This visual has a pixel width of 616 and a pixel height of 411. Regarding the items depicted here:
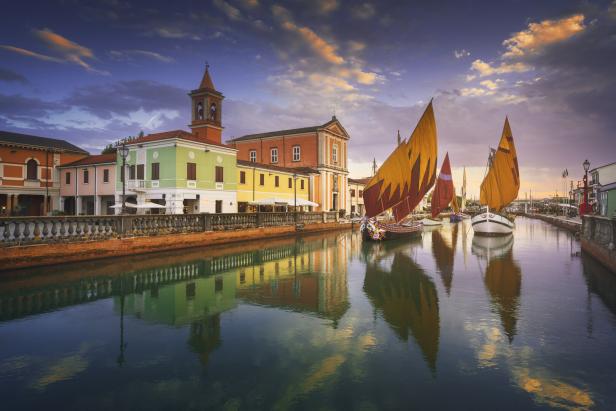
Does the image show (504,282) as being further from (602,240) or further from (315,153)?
(315,153)

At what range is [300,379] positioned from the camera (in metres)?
7.09

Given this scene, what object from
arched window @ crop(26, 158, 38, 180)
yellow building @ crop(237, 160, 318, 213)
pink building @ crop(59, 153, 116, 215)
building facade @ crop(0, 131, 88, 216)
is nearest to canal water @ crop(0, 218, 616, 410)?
pink building @ crop(59, 153, 116, 215)

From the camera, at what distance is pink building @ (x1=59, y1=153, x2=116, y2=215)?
131 feet

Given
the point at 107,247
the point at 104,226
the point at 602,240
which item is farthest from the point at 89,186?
the point at 602,240

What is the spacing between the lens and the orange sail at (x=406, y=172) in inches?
1371

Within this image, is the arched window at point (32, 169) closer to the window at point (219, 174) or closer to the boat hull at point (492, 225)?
the window at point (219, 174)

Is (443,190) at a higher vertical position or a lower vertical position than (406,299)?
higher

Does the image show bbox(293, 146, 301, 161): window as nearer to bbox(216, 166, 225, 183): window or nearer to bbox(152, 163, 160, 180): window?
bbox(216, 166, 225, 183): window

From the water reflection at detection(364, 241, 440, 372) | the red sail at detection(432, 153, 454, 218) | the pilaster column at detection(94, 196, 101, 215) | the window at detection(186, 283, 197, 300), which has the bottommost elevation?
the water reflection at detection(364, 241, 440, 372)

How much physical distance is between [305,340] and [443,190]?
50.8m

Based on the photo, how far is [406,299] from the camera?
13.5 meters

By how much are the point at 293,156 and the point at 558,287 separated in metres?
46.7

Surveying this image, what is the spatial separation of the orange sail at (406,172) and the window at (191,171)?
54.1ft

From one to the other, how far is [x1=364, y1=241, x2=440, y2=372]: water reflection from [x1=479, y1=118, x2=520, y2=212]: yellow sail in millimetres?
23894
